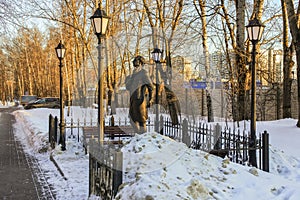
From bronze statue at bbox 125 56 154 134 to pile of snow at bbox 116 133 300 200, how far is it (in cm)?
283

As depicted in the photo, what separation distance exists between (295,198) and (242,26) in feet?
32.6

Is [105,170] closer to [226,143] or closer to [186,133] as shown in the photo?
[226,143]

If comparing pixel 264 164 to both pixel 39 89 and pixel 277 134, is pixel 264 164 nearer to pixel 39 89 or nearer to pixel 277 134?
pixel 277 134

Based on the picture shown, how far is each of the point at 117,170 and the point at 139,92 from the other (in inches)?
173

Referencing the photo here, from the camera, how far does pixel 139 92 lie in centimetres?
879

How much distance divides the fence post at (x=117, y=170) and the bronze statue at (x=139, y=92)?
4.19 meters

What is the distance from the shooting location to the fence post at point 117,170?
179 inches

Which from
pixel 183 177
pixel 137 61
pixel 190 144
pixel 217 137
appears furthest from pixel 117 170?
pixel 190 144

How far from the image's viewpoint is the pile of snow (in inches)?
177

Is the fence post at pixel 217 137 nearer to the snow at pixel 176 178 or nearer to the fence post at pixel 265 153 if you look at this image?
the fence post at pixel 265 153

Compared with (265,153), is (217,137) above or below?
above

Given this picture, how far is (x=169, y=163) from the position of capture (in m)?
5.39

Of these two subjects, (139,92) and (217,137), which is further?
(139,92)

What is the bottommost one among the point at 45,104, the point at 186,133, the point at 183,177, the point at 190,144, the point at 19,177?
the point at 19,177
